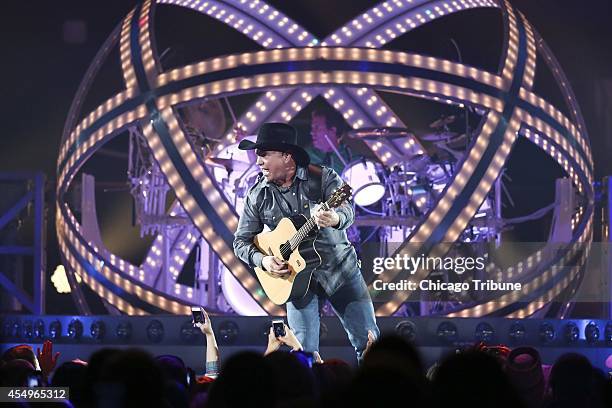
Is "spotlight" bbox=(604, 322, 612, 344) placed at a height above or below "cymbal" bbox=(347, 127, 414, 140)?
below

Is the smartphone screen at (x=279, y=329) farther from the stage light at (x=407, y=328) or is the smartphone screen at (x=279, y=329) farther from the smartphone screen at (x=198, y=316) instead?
the stage light at (x=407, y=328)

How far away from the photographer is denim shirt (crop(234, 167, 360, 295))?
6.71 m

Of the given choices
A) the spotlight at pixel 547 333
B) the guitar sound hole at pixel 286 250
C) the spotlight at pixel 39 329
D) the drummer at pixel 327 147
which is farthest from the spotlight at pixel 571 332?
the spotlight at pixel 39 329

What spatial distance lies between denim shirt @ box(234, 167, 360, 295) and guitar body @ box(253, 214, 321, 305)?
84mm

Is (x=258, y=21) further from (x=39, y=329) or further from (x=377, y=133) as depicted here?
(x=39, y=329)

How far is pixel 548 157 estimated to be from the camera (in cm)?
1102

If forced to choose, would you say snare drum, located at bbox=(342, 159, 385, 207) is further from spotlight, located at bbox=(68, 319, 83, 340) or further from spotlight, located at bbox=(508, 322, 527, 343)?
spotlight, located at bbox=(68, 319, 83, 340)

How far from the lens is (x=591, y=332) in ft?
29.8

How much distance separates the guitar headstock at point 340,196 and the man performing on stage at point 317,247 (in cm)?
26

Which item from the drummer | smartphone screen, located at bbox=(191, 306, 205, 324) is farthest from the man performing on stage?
the drummer

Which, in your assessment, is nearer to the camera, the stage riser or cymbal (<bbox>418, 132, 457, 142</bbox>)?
Result: the stage riser

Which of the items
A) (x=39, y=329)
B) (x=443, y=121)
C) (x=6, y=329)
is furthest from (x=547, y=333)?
(x=6, y=329)

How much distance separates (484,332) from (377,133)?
6.46 ft

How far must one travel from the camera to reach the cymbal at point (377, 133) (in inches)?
382
